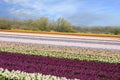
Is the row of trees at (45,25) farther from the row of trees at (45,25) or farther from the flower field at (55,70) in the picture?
the flower field at (55,70)

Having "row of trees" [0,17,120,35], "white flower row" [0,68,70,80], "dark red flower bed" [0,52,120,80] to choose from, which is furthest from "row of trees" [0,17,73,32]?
"white flower row" [0,68,70,80]

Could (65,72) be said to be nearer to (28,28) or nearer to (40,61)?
(40,61)

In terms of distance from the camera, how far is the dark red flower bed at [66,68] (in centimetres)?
958

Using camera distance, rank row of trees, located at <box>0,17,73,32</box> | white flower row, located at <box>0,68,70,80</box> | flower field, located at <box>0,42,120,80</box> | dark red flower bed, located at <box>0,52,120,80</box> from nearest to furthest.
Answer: white flower row, located at <box>0,68,70,80</box>
flower field, located at <box>0,42,120,80</box>
dark red flower bed, located at <box>0,52,120,80</box>
row of trees, located at <box>0,17,73,32</box>

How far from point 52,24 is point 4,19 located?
7487mm

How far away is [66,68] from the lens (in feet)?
34.8

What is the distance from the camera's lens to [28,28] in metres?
48.2

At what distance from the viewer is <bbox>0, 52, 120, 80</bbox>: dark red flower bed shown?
9578 mm

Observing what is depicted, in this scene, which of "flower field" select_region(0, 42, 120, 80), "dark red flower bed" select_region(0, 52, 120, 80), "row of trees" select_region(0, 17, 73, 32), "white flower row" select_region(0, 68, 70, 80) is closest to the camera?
"white flower row" select_region(0, 68, 70, 80)

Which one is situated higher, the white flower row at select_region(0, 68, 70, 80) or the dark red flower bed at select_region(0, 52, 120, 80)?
the white flower row at select_region(0, 68, 70, 80)

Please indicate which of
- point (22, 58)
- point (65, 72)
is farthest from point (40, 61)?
point (65, 72)

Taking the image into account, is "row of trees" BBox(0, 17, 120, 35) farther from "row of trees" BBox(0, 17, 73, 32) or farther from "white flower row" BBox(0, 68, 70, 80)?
"white flower row" BBox(0, 68, 70, 80)

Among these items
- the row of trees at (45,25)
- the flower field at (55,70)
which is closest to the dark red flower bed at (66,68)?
the flower field at (55,70)

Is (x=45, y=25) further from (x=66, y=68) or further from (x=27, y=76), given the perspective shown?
(x=27, y=76)
